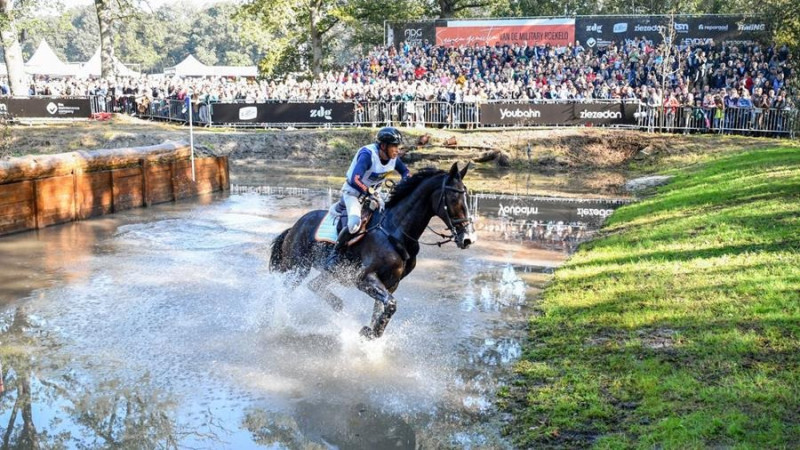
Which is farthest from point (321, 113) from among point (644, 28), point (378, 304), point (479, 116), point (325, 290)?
point (378, 304)

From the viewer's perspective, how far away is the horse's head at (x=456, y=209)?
8734mm

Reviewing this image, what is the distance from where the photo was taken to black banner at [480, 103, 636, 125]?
33031mm

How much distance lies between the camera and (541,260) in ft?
47.9

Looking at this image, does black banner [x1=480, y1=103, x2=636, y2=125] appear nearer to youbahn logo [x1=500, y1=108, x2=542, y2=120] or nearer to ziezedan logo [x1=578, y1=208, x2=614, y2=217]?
youbahn logo [x1=500, y1=108, x2=542, y2=120]

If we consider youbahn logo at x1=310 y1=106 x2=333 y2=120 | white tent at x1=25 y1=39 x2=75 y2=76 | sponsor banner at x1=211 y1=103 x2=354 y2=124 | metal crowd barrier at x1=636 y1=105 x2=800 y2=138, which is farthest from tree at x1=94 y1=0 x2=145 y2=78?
metal crowd barrier at x1=636 y1=105 x2=800 y2=138

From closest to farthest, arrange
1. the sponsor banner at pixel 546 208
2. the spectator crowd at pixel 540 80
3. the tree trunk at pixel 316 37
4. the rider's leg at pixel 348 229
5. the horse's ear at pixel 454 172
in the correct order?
the horse's ear at pixel 454 172
the rider's leg at pixel 348 229
the sponsor banner at pixel 546 208
the spectator crowd at pixel 540 80
the tree trunk at pixel 316 37

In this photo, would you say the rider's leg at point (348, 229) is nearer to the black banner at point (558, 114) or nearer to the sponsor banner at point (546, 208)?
the sponsor banner at point (546, 208)

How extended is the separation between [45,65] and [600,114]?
2006 inches

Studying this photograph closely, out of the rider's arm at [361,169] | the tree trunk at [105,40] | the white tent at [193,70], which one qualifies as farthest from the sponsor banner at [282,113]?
the white tent at [193,70]

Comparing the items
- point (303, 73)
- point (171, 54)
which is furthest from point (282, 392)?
point (171, 54)

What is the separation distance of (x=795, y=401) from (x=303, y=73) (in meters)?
54.9

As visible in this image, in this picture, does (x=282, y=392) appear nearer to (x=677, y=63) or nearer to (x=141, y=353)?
(x=141, y=353)

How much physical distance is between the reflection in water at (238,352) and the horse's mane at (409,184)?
179 cm

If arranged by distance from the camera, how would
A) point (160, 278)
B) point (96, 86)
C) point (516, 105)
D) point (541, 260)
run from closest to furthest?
point (160, 278)
point (541, 260)
point (516, 105)
point (96, 86)
